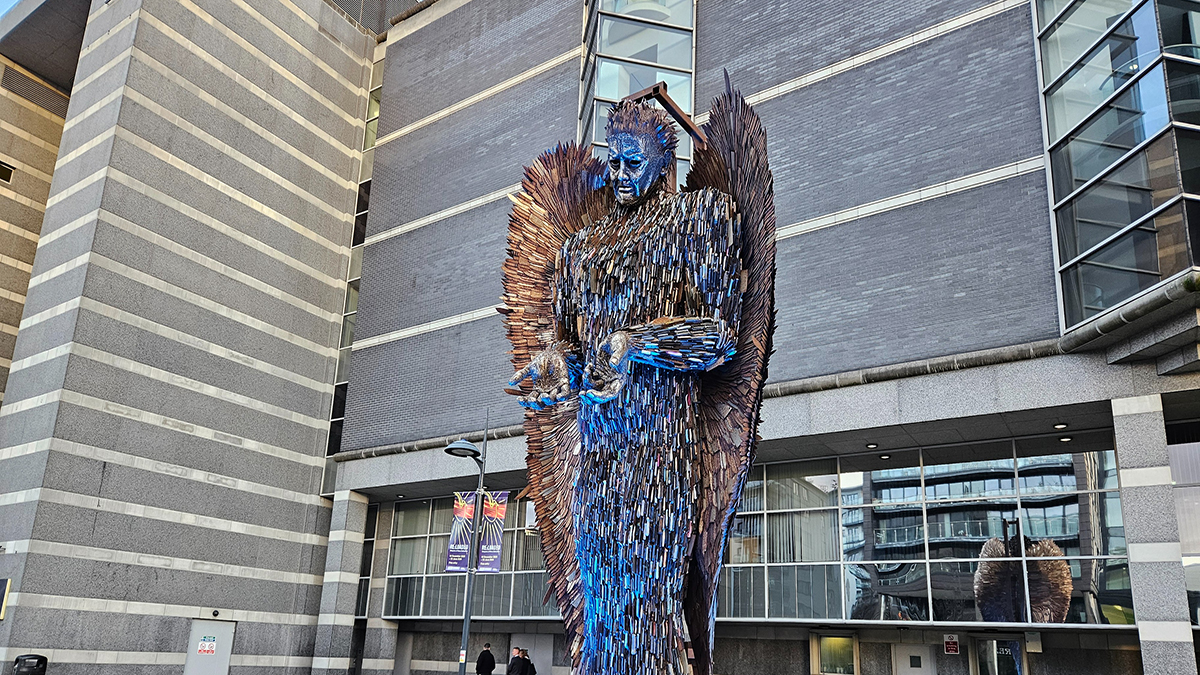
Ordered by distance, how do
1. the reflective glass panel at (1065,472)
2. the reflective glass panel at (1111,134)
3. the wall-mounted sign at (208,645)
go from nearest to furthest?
1. the reflective glass panel at (1111,134)
2. the reflective glass panel at (1065,472)
3. the wall-mounted sign at (208,645)

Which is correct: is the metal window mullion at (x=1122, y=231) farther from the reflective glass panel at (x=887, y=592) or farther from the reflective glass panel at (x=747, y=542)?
the reflective glass panel at (x=747, y=542)

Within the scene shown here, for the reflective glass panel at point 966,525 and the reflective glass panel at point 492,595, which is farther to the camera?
the reflective glass panel at point 492,595

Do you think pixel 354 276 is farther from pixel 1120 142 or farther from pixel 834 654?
pixel 1120 142

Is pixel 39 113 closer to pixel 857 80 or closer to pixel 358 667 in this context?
pixel 358 667

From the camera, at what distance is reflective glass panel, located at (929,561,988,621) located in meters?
17.1

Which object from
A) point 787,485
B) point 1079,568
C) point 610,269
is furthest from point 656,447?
point 787,485

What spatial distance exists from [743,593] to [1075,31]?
40.4 ft

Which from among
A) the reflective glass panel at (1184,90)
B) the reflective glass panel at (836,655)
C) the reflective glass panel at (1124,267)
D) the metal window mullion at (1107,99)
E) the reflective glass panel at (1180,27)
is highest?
the reflective glass panel at (1180,27)

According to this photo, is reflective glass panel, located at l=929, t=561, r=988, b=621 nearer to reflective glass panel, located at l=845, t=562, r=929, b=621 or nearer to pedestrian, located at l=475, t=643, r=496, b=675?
reflective glass panel, located at l=845, t=562, r=929, b=621

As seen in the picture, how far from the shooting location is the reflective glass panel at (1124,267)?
13.1 metres

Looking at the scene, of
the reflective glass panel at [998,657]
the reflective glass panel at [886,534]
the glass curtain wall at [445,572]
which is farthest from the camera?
the glass curtain wall at [445,572]

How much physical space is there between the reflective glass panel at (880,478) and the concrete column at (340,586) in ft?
45.0

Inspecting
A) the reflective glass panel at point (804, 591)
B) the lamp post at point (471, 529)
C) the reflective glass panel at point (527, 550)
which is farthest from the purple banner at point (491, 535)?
the reflective glass panel at point (804, 591)

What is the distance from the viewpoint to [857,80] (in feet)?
63.1
